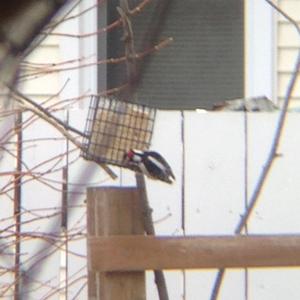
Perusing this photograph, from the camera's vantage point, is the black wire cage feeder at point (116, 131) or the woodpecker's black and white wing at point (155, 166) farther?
the black wire cage feeder at point (116, 131)

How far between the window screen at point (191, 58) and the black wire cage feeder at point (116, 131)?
2.10m

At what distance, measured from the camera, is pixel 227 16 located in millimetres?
4988

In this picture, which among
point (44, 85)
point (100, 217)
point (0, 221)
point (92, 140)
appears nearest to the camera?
point (100, 217)

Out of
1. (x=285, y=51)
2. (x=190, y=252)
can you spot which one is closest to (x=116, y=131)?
(x=190, y=252)

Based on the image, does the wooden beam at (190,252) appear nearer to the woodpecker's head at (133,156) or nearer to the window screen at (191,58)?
the woodpecker's head at (133,156)

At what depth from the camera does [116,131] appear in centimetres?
257

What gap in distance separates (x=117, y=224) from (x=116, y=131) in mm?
285

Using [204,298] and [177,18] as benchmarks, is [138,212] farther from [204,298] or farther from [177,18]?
[177,18]

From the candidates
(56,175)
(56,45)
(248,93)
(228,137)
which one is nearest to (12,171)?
(56,175)

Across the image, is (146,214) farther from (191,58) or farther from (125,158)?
(191,58)

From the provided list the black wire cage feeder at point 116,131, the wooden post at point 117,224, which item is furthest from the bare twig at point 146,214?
the black wire cage feeder at point 116,131

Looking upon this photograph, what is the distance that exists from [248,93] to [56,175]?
135cm

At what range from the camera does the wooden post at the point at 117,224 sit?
231 cm

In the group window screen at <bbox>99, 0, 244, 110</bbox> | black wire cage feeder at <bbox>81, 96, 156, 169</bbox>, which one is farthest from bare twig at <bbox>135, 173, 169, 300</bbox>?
window screen at <bbox>99, 0, 244, 110</bbox>
